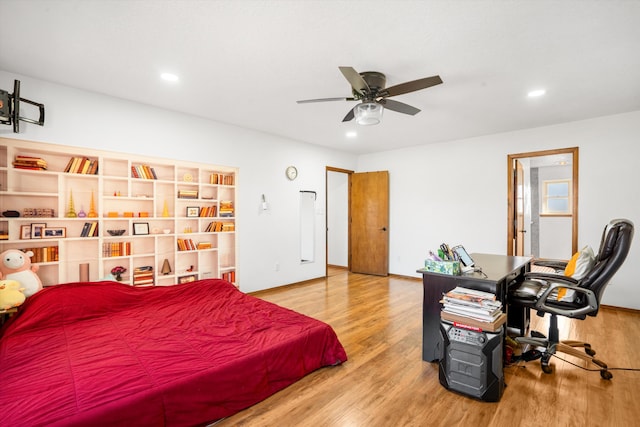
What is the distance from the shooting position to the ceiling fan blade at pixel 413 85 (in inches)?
92.0

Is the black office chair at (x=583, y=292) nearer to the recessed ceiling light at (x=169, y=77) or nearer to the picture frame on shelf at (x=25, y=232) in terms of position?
the recessed ceiling light at (x=169, y=77)

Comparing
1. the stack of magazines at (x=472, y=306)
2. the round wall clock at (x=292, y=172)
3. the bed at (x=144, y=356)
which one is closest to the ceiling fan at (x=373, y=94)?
the stack of magazines at (x=472, y=306)

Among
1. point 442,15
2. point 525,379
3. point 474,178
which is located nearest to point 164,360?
point 525,379

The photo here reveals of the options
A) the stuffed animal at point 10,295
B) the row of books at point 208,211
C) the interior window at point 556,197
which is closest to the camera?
the stuffed animal at point 10,295

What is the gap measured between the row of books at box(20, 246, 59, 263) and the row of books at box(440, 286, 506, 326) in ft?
12.2

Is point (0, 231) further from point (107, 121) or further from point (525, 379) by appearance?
point (525, 379)

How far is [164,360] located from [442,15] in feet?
9.49

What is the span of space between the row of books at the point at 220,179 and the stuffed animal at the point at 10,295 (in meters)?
2.31

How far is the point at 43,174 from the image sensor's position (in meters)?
3.06

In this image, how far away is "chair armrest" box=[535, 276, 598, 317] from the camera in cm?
227

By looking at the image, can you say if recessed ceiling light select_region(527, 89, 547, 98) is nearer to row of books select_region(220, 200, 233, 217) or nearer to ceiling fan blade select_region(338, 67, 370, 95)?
ceiling fan blade select_region(338, 67, 370, 95)

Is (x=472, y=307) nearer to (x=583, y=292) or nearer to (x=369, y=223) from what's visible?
(x=583, y=292)

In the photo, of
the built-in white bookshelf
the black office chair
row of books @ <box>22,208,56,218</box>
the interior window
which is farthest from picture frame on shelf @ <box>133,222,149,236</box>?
the interior window

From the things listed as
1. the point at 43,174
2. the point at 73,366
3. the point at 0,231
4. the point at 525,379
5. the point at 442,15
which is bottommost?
the point at 525,379
